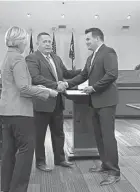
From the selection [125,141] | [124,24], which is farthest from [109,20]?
[125,141]

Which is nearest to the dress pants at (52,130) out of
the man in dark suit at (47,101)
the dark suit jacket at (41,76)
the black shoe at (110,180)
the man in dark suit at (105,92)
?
the man in dark suit at (47,101)

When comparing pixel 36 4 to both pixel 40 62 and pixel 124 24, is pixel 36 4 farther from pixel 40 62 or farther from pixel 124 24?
pixel 40 62

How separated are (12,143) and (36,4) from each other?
665 cm

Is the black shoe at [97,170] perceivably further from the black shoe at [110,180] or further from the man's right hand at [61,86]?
the man's right hand at [61,86]

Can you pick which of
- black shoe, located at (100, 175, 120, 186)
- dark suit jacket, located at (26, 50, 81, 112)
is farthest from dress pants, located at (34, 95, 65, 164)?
black shoe, located at (100, 175, 120, 186)

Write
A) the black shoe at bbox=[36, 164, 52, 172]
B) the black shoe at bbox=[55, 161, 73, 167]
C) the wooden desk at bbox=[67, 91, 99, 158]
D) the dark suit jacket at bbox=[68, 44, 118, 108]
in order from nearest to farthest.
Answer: the dark suit jacket at bbox=[68, 44, 118, 108] → the black shoe at bbox=[36, 164, 52, 172] → the black shoe at bbox=[55, 161, 73, 167] → the wooden desk at bbox=[67, 91, 99, 158]

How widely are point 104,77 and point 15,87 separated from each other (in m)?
1.01

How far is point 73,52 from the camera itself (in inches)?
399

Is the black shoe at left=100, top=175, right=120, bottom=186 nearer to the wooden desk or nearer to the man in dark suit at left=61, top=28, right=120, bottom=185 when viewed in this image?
the man in dark suit at left=61, top=28, right=120, bottom=185

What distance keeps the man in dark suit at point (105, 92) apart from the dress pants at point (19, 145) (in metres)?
0.90

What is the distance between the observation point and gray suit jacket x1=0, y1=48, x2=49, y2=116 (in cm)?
227

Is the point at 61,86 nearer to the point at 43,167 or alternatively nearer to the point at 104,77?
the point at 104,77

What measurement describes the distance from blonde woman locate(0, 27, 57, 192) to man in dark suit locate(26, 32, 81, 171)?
3.31 feet

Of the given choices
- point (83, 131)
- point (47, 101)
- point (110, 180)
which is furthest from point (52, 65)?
point (110, 180)
